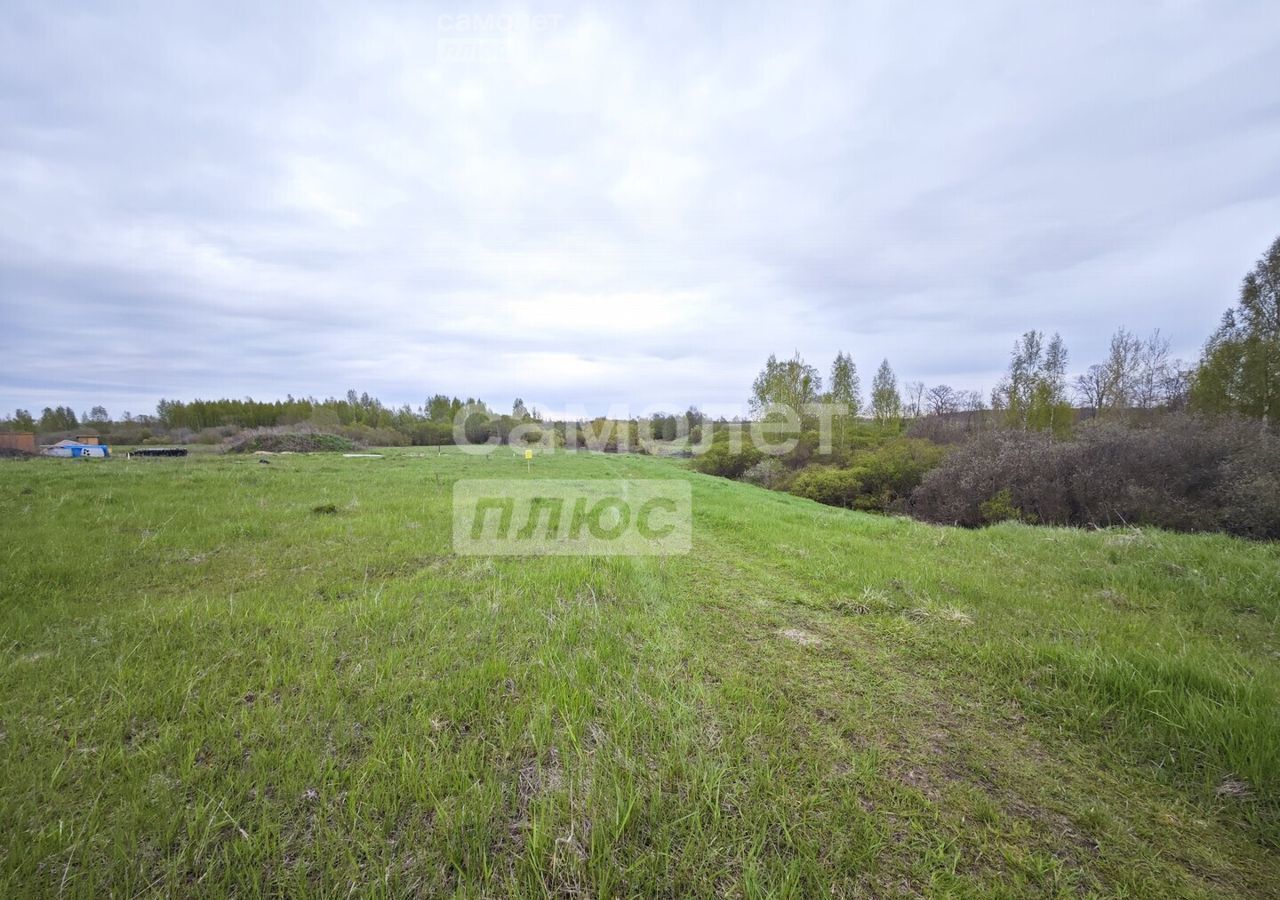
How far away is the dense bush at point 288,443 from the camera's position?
Answer: 48969 millimetres

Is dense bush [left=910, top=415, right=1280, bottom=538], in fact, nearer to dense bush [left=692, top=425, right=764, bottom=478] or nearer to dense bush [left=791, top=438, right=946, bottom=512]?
dense bush [left=791, top=438, right=946, bottom=512]

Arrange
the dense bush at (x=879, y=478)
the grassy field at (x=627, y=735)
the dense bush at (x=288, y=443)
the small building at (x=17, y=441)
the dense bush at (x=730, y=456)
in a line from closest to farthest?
the grassy field at (x=627, y=735)
the dense bush at (x=879, y=478)
the dense bush at (x=730, y=456)
the small building at (x=17, y=441)
the dense bush at (x=288, y=443)

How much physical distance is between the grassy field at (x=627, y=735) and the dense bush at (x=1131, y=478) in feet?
38.9

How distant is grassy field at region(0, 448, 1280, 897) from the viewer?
1.93 m

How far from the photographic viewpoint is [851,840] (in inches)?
81.1

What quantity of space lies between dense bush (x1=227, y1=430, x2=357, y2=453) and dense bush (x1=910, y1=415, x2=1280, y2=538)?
194 ft

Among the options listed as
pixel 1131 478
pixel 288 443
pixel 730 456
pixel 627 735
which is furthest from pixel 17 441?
pixel 1131 478

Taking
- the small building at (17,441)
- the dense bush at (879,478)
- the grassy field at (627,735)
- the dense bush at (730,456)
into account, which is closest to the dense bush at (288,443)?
the small building at (17,441)

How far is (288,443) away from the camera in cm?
4928

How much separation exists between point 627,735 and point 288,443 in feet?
203

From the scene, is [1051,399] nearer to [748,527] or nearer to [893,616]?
[748,527]

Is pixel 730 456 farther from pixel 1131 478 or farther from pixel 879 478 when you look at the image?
pixel 1131 478

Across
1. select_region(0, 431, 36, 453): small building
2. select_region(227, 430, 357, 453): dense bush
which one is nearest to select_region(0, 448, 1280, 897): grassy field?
select_region(227, 430, 357, 453): dense bush

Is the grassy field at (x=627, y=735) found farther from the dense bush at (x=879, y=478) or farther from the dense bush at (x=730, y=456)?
the dense bush at (x=730, y=456)
